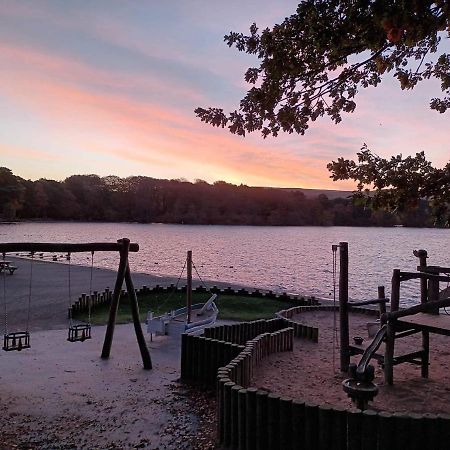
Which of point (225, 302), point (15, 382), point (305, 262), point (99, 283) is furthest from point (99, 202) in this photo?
point (15, 382)

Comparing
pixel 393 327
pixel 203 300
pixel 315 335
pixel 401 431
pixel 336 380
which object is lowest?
pixel 203 300

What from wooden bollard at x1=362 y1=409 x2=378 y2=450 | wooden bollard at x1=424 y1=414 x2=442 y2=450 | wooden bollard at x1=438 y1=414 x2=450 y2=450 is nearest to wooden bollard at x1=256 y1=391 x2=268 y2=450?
wooden bollard at x1=362 y1=409 x2=378 y2=450

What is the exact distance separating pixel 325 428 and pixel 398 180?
369 centimetres

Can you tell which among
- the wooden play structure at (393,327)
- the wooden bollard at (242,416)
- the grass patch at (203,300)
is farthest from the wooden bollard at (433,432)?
the grass patch at (203,300)

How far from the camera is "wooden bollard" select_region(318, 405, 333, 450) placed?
6.68 m

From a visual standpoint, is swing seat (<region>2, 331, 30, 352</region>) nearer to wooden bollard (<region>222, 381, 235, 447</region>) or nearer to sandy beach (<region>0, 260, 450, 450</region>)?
sandy beach (<region>0, 260, 450, 450</region>)

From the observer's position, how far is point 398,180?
7129 millimetres

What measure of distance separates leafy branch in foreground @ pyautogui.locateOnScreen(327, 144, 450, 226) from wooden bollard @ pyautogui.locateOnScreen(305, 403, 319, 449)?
3041 millimetres

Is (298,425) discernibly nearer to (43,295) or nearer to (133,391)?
(133,391)

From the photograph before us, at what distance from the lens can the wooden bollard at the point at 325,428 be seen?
6.68 meters

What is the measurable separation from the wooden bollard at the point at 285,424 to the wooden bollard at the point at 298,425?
7 cm

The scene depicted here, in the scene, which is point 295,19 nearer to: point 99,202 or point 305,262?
point 305,262

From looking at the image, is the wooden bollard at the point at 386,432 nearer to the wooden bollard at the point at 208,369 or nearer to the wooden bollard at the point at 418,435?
the wooden bollard at the point at 418,435

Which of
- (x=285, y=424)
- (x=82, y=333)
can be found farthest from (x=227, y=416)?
(x=82, y=333)
